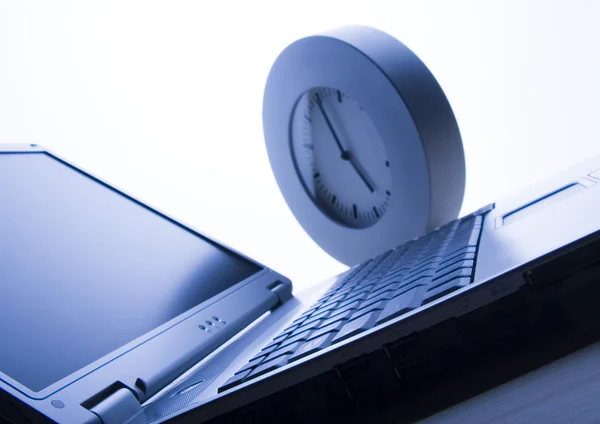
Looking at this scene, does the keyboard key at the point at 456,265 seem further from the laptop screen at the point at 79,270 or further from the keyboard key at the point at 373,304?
the laptop screen at the point at 79,270

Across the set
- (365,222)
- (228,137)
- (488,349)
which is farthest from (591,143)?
(488,349)

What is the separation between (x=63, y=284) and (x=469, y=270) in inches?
13.2

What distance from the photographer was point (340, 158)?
0.88m

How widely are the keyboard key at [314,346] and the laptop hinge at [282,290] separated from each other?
1.48 ft

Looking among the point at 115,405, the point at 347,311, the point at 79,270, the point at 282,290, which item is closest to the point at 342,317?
the point at 347,311

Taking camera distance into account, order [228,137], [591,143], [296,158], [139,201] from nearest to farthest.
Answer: [139,201] → [296,158] → [591,143] → [228,137]

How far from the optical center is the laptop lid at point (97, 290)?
1.47 ft

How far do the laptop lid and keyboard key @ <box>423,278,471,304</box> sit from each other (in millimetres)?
229

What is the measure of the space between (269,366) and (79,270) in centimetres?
28

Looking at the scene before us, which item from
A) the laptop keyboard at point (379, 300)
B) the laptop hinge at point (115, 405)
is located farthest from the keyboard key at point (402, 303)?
the laptop hinge at point (115, 405)

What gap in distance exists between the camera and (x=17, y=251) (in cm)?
54

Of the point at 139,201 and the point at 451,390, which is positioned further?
the point at 139,201

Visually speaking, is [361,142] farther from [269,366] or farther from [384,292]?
[269,366]

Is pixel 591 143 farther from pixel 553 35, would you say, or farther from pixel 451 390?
pixel 451 390
